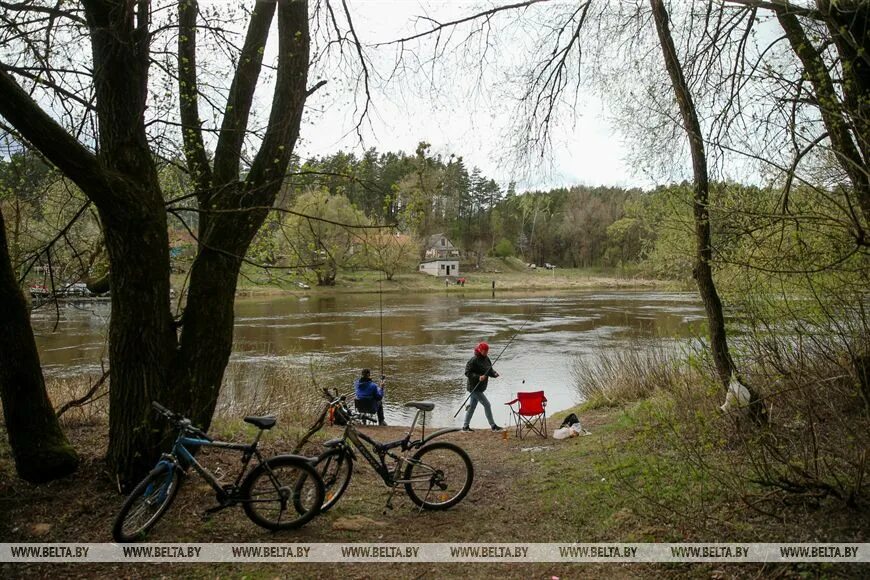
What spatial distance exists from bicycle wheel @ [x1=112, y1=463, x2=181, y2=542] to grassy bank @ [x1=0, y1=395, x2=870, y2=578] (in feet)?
0.41

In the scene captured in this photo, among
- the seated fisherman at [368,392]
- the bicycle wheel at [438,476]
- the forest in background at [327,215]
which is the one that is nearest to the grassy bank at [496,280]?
the seated fisherman at [368,392]

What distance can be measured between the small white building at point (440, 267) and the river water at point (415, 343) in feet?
109

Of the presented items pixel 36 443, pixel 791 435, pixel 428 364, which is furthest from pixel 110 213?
pixel 428 364

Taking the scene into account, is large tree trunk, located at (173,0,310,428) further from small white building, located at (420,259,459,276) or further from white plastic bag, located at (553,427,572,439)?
small white building, located at (420,259,459,276)

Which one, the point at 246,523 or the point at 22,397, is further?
the point at 22,397

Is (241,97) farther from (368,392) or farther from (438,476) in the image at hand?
(368,392)

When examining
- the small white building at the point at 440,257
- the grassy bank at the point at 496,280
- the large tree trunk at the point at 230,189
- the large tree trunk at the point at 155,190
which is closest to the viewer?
the large tree trunk at the point at 155,190

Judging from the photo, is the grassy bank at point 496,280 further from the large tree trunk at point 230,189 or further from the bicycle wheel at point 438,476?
the bicycle wheel at point 438,476

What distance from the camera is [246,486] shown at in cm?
418

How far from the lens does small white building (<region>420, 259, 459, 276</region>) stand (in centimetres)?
7238

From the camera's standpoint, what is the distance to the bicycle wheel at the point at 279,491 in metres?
4.20

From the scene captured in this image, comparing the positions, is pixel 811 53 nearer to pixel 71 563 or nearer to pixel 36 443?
pixel 71 563

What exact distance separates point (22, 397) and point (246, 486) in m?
2.28

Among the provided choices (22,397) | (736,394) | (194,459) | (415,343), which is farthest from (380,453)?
(415,343)
